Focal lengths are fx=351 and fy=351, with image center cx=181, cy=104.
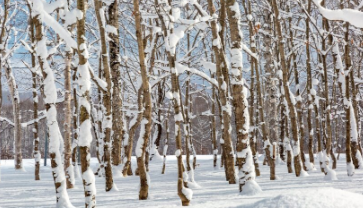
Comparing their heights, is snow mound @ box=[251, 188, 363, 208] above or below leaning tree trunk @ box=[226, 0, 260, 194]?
below

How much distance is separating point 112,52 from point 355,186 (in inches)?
277

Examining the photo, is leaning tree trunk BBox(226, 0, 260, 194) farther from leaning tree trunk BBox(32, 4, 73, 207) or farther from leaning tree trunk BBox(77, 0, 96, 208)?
leaning tree trunk BBox(32, 4, 73, 207)

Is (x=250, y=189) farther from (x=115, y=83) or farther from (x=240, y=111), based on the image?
(x=115, y=83)

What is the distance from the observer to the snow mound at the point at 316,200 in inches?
150

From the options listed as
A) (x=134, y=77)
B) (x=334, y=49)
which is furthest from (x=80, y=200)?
(x=134, y=77)

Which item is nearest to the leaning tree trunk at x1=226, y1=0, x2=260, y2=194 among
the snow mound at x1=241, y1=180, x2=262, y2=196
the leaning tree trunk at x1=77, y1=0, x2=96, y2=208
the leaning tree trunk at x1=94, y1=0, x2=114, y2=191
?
the snow mound at x1=241, y1=180, x2=262, y2=196

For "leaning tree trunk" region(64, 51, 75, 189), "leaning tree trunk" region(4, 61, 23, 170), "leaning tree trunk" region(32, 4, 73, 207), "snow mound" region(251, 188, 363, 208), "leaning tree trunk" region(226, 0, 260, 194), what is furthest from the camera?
"leaning tree trunk" region(4, 61, 23, 170)

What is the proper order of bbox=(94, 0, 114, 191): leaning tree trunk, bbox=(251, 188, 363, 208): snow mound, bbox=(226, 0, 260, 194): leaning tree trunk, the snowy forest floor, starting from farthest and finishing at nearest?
bbox=(94, 0, 114, 191): leaning tree trunk → bbox=(226, 0, 260, 194): leaning tree trunk → the snowy forest floor → bbox=(251, 188, 363, 208): snow mound

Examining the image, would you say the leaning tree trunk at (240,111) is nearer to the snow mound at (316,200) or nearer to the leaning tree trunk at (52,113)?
the snow mound at (316,200)

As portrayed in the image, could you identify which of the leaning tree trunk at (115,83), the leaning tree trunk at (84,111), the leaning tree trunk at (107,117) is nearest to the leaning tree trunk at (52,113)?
the leaning tree trunk at (84,111)

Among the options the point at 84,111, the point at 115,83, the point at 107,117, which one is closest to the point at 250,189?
the point at 84,111

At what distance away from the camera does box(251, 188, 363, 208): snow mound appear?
380cm

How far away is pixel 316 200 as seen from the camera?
3865mm

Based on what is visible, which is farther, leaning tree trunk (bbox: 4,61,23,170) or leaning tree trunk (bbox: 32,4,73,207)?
leaning tree trunk (bbox: 4,61,23,170)
